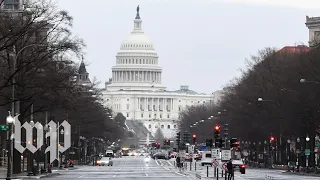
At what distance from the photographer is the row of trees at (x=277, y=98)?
10894 centimetres

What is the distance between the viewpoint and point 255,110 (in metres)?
142

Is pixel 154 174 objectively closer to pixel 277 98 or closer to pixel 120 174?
pixel 120 174

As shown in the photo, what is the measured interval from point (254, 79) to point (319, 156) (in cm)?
1538

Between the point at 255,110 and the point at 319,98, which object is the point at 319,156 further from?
the point at 319,98

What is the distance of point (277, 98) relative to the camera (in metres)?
127

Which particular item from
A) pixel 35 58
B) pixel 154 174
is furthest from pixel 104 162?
pixel 35 58

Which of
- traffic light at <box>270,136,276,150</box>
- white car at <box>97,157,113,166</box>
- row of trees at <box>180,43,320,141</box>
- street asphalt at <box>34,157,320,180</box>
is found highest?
row of trees at <box>180,43,320,141</box>

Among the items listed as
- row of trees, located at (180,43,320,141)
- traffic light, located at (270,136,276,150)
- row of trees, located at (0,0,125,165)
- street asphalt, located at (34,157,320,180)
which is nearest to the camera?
row of trees, located at (0,0,125,165)

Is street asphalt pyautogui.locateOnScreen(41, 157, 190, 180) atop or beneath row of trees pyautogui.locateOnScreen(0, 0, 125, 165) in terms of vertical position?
beneath

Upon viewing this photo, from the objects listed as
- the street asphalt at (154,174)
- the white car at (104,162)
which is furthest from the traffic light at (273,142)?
the street asphalt at (154,174)

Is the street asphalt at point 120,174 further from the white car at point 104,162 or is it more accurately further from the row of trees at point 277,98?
the white car at point 104,162

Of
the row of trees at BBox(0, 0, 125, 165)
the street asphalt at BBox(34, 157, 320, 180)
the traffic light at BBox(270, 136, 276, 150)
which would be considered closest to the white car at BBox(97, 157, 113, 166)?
the traffic light at BBox(270, 136, 276, 150)

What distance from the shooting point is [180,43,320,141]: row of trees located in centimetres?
10894

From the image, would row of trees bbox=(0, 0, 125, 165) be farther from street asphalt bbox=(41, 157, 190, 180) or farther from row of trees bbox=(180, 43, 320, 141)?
row of trees bbox=(180, 43, 320, 141)
